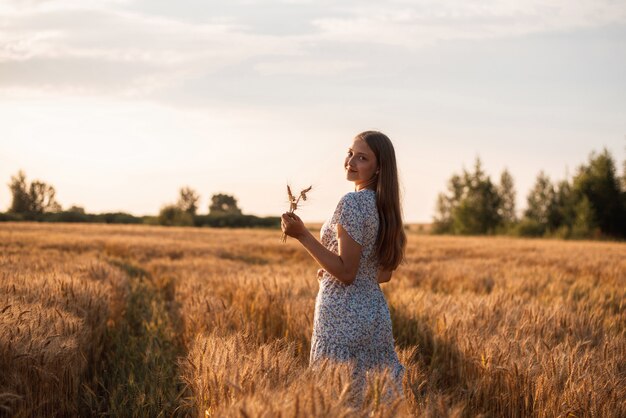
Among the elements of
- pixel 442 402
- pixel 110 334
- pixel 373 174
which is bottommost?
pixel 110 334

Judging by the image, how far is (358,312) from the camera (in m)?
2.77

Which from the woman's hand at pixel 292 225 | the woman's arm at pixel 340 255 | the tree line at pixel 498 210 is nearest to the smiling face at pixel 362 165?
the woman's arm at pixel 340 255

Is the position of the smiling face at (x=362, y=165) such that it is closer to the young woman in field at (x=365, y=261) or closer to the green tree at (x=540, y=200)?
the young woman in field at (x=365, y=261)

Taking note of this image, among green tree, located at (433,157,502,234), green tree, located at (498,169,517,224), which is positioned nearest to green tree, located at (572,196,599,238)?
green tree, located at (433,157,502,234)

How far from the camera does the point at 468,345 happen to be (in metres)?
3.41

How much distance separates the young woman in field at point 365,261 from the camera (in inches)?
106

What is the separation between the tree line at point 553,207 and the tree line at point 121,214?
2343 cm

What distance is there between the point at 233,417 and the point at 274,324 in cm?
323

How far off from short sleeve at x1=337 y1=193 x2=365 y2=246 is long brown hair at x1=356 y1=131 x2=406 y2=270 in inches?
6.8

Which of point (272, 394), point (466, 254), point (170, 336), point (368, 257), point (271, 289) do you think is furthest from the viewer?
point (466, 254)

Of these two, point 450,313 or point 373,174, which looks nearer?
point 373,174

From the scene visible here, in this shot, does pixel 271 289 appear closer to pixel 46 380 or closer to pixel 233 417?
pixel 46 380

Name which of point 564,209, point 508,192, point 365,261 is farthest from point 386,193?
point 508,192

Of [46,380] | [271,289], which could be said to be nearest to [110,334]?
[271,289]
